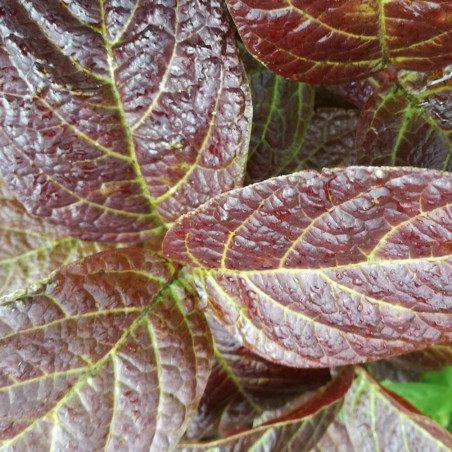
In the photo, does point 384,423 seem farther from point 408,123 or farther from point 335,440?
point 408,123

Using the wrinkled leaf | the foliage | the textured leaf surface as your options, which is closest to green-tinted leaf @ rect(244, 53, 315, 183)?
the foliage

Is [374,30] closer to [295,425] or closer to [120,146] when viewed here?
[120,146]

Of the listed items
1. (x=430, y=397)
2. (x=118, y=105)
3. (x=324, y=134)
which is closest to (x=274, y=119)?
(x=324, y=134)

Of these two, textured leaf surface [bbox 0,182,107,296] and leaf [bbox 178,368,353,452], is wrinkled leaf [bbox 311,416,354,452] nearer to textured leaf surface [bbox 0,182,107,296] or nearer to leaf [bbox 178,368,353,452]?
leaf [bbox 178,368,353,452]

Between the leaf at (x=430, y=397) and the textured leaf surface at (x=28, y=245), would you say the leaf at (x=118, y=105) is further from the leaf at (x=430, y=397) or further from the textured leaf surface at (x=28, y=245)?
the leaf at (x=430, y=397)

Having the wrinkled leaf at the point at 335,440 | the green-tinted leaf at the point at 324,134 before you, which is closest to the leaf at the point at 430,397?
the wrinkled leaf at the point at 335,440
